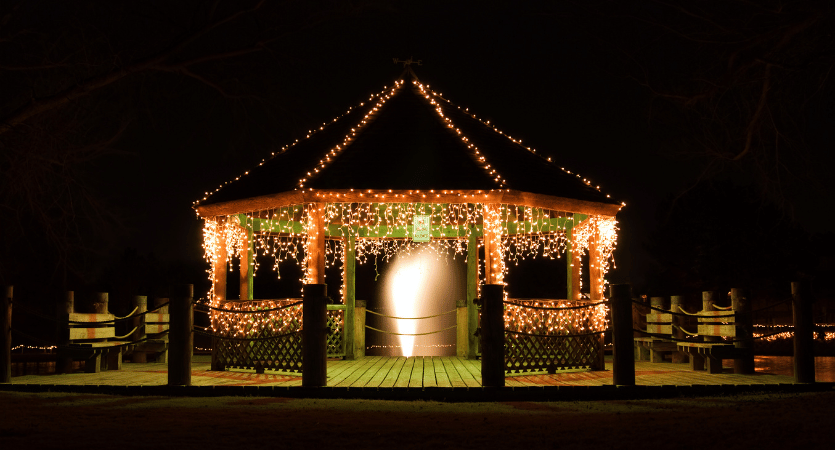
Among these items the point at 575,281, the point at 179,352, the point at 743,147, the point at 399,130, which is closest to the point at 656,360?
the point at 575,281

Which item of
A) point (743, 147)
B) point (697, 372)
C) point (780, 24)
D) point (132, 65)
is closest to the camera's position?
point (780, 24)

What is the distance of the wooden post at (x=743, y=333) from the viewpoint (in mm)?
12117

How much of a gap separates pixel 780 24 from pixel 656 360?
6.74 m

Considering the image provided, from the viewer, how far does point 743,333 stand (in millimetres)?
12141

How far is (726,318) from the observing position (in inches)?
505

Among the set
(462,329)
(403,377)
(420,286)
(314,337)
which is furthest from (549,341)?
(420,286)

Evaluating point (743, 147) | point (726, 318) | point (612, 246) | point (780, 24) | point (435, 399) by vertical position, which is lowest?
point (435, 399)

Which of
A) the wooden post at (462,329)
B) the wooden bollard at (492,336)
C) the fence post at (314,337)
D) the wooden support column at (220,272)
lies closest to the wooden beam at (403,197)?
the wooden support column at (220,272)

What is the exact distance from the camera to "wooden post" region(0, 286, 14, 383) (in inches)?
419

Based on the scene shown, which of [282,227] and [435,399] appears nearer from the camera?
[435,399]

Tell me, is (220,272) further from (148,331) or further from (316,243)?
(148,331)

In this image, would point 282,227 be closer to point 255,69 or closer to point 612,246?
point 255,69

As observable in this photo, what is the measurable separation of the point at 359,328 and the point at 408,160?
481cm

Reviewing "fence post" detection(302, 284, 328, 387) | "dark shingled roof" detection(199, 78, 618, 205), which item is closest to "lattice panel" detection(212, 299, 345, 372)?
"dark shingled roof" detection(199, 78, 618, 205)
